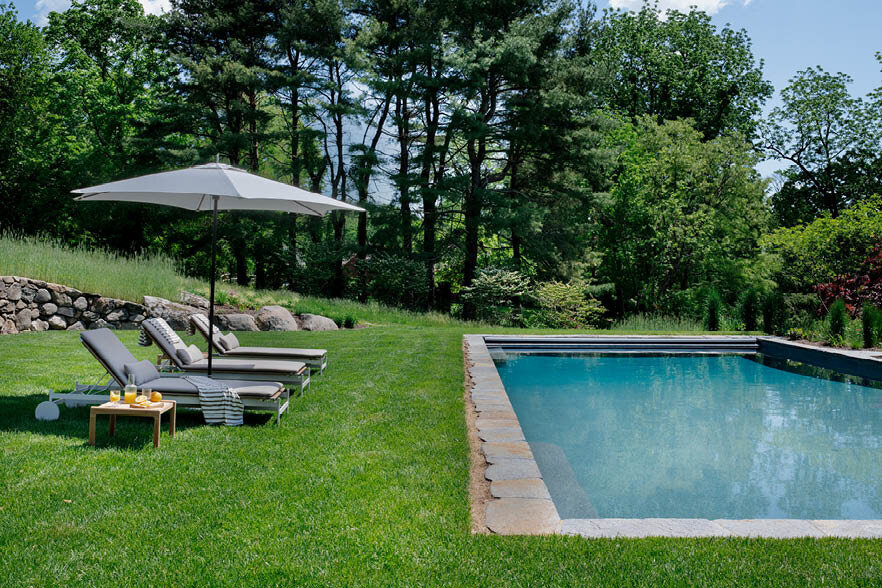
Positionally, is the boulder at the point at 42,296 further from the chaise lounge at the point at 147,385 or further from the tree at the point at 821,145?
the tree at the point at 821,145

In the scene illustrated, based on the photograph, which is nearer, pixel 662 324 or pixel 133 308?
pixel 133 308

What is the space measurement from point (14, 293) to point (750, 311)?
1571cm

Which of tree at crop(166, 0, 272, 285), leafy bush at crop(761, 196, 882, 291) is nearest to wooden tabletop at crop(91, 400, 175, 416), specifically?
leafy bush at crop(761, 196, 882, 291)

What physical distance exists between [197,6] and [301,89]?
4387mm

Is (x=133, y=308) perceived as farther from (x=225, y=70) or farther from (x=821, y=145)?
(x=821, y=145)

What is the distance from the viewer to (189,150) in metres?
18.0

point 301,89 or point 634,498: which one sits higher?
point 301,89

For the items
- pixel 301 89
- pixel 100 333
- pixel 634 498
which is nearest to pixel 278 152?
pixel 301 89

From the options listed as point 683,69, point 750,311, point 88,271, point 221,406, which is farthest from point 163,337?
point 683,69

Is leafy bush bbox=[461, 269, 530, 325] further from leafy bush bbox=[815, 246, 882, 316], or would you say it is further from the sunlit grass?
the sunlit grass

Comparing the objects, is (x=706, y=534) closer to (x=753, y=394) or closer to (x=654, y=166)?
(x=753, y=394)

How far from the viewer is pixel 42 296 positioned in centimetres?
1080

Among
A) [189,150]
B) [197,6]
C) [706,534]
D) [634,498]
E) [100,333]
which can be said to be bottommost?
[634,498]

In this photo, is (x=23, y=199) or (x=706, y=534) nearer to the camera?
(x=706, y=534)
